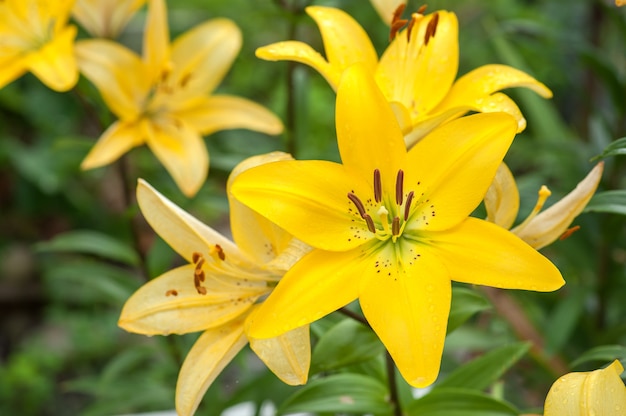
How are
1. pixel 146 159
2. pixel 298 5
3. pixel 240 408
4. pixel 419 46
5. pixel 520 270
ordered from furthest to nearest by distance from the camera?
Result: pixel 146 159 → pixel 240 408 → pixel 298 5 → pixel 419 46 → pixel 520 270

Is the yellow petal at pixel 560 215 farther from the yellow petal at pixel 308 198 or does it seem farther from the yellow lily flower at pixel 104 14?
the yellow lily flower at pixel 104 14

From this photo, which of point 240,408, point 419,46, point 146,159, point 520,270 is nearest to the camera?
point 520,270

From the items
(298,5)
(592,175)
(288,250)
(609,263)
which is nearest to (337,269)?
(288,250)

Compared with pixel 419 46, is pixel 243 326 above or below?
below

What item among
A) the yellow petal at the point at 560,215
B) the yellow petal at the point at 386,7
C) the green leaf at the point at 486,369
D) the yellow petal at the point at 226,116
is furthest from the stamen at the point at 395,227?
the yellow petal at the point at 226,116

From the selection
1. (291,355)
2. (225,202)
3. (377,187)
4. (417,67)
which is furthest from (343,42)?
(225,202)

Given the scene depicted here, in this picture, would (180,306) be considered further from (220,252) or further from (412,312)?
(412,312)

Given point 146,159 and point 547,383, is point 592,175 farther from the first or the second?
point 146,159
